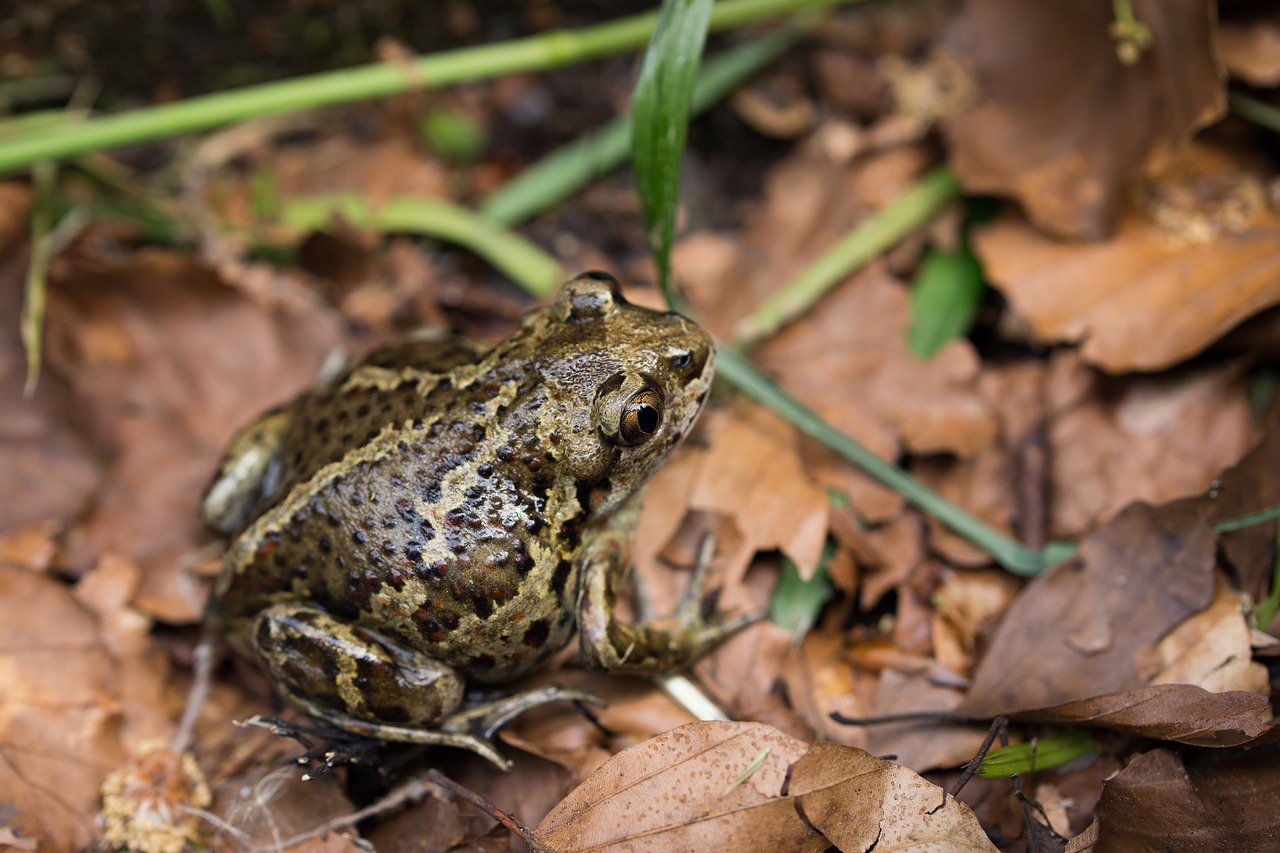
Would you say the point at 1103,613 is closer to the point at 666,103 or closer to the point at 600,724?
the point at 600,724

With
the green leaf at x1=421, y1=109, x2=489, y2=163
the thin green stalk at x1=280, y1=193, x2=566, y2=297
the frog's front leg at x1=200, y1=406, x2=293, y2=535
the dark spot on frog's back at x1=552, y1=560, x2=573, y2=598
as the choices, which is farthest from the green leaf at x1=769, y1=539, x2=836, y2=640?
the green leaf at x1=421, y1=109, x2=489, y2=163

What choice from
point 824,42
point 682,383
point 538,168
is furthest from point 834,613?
point 824,42

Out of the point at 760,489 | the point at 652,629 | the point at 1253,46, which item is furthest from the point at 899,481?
the point at 1253,46

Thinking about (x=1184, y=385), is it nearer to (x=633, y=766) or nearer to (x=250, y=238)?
(x=633, y=766)

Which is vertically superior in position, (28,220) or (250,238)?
(28,220)

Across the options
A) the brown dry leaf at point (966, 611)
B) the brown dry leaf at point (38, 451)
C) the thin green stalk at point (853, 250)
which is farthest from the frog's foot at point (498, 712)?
the brown dry leaf at point (38, 451)

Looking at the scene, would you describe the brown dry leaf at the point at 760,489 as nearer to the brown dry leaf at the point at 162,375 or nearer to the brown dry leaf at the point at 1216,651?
the brown dry leaf at the point at 1216,651
